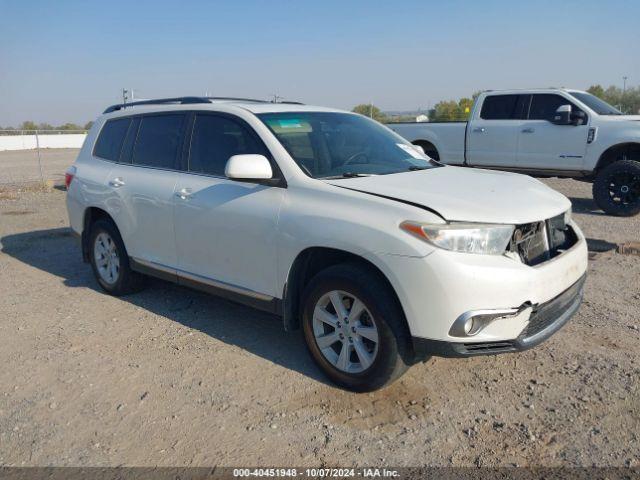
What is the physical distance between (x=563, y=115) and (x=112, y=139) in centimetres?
721

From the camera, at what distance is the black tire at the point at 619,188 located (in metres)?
8.92

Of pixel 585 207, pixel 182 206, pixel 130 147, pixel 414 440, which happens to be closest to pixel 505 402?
pixel 414 440

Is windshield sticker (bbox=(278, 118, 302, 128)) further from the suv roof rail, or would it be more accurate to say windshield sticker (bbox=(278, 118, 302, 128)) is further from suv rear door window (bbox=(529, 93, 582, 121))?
suv rear door window (bbox=(529, 93, 582, 121))

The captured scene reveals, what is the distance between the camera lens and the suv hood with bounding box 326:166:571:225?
3.27 m

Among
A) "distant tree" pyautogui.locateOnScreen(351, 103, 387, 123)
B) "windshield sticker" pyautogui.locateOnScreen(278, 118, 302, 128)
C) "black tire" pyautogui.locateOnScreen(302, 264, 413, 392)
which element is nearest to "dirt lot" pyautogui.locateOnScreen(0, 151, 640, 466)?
"black tire" pyautogui.locateOnScreen(302, 264, 413, 392)

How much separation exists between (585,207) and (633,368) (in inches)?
274

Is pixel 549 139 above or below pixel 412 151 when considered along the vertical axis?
below

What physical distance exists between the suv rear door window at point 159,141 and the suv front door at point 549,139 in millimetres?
7086

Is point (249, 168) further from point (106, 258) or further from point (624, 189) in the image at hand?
point (624, 189)

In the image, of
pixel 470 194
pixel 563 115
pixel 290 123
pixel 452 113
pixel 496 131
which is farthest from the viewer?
pixel 452 113

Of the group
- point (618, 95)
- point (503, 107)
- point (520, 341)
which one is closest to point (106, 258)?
point (520, 341)

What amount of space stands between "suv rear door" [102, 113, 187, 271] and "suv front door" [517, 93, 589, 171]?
7092mm

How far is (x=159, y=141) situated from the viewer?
5074 millimetres

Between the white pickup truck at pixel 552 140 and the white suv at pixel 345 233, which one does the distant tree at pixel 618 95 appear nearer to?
the white pickup truck at pixel 552 140
